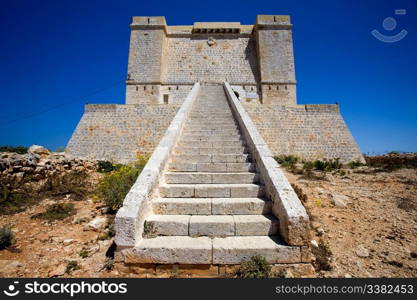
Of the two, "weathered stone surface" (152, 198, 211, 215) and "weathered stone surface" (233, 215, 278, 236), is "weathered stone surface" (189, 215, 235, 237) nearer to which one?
"weathered stone surface" (233, 215, 278, 236)

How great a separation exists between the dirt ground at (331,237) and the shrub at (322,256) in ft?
0.18

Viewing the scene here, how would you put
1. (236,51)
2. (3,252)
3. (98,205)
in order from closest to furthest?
(3,252) < (98,205) < (236,51)

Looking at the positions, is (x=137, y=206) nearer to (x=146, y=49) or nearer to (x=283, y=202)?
(x=283, y=202)

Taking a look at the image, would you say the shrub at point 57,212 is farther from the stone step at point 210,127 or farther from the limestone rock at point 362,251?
the limestone rock at point 362,251

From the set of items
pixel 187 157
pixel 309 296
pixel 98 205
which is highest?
pixel 187 157

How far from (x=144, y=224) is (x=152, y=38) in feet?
58.7

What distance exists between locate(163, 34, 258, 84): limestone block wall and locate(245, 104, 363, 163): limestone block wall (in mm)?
7146

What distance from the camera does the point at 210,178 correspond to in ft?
12.3

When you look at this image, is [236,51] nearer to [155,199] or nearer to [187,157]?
[187,157]

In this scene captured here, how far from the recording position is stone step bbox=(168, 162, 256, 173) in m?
4.10

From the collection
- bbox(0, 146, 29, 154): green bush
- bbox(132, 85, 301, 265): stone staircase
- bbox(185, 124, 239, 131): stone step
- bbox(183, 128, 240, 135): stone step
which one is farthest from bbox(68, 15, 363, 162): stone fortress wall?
bbox(132, 85, 301, 265): stone staircase

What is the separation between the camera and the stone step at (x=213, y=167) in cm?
410

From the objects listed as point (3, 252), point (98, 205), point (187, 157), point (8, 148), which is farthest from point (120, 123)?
point (3, 252)

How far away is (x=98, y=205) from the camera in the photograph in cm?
478
